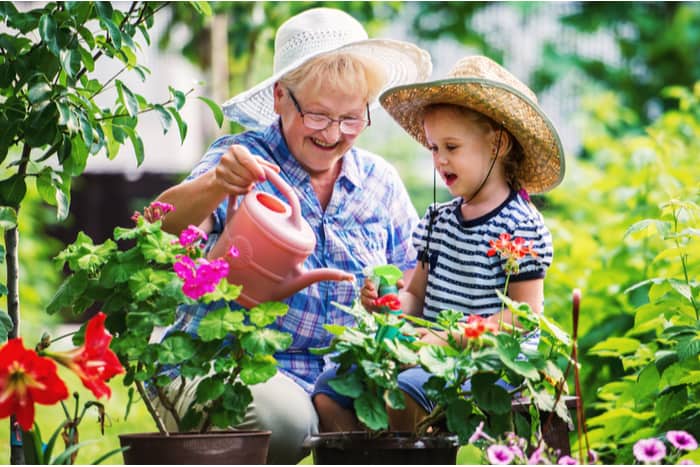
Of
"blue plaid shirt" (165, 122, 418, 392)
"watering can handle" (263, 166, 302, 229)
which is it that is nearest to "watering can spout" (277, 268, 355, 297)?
"watering can handle" (263, 166, 302, 229)

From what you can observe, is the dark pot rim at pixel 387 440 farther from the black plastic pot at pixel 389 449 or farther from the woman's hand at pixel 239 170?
the woman's hand at pixel 239 170

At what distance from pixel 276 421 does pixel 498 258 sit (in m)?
0.62

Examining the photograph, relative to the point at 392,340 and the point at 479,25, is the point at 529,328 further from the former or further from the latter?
the point at 479,25

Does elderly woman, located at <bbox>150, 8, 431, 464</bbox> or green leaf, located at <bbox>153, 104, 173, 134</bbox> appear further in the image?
elderly woman, located at <bbox>150, 8, 431, 464</bbox>

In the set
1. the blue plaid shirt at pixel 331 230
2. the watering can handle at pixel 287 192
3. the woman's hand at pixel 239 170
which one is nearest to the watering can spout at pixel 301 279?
the watering can handle at pixel 287 192

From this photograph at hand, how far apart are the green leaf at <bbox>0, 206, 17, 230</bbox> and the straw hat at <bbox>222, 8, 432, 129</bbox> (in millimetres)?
826

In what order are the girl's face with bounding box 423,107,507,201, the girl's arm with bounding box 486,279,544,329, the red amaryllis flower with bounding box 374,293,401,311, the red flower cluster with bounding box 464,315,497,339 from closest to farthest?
the red flower cluster with bounding box 464,315,497,339
the red amaryllis flower with bounding box 374,293,401,311
the girl's arm with bounding box 486,279,544,329
the girl's face with bounding box 423,107,507,201

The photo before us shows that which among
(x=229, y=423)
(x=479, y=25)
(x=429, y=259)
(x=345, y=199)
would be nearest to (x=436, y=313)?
(x=429, y=259)

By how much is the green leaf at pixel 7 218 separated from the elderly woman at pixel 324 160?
0.43 meters

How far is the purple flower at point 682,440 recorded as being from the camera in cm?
172

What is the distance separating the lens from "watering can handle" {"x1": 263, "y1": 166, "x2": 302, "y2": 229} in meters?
2.18

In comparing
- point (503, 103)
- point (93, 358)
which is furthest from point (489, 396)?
point (503, 103)

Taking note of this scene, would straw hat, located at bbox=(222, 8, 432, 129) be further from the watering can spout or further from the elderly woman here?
the watering can spout

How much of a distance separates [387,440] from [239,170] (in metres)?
0.67
